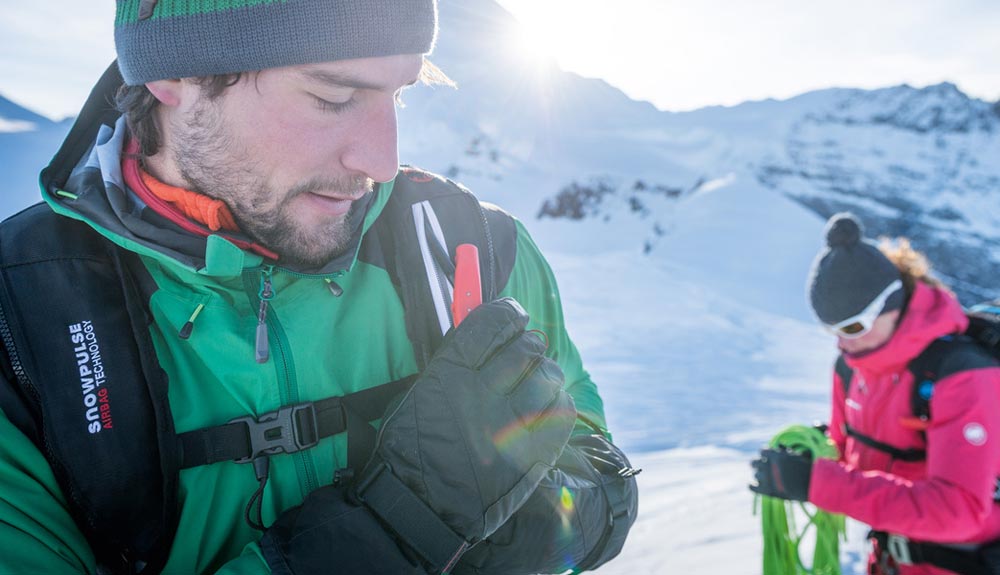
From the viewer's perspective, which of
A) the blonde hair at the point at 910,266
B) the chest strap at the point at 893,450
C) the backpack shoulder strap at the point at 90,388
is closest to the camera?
the backpack shoulder strap at the point at 90,388

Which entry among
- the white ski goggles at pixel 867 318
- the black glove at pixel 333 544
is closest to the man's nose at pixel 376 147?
the black glove at pixel 333 544

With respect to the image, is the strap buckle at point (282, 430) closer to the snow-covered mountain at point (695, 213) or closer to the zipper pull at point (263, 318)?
the zipper pull at point (263, 318)

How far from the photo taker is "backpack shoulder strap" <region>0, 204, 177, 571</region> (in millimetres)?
1117

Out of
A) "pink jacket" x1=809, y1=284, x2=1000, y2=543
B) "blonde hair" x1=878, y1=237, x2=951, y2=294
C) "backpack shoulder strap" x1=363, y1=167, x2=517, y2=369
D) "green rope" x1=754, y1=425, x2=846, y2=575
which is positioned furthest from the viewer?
"green rope" x1=754, y1=425, x2=846, y2=575

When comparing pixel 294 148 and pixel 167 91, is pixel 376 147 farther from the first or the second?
pixel 167 91

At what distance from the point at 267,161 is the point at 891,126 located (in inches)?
1326

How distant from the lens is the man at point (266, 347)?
1144 millimetres

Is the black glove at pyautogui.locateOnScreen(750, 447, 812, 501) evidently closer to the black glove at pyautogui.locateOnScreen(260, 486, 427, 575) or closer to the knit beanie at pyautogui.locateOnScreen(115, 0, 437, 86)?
the black glove at pyautogui.locateOnScreen(260, 486, 427, 575)

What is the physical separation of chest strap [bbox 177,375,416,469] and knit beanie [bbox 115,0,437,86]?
779mm

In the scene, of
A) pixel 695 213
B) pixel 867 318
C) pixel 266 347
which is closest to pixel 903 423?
pixel 867 318

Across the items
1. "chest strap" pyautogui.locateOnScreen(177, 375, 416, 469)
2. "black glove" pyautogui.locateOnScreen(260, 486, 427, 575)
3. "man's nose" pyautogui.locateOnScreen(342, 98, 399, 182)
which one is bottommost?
"black glove" pyautogui.locateOnScreen(260, 486, 427, 575)

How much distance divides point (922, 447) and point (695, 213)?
647 inches

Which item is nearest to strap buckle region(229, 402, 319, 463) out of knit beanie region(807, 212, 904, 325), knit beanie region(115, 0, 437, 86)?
knit beanie region(115, 0, 437, 86)

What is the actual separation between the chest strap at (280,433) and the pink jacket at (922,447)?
2.27 metres
